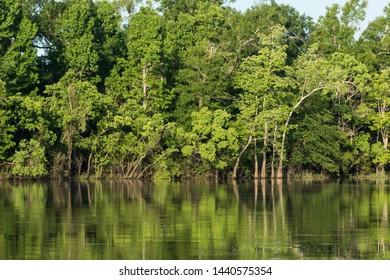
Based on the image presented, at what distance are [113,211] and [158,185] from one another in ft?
74.3

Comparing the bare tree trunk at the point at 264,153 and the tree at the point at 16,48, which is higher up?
the tree at the point at 16,48

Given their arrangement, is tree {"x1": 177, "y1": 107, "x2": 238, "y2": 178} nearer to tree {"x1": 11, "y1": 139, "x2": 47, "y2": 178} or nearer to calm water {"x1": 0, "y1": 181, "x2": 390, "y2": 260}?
tree {"x1": 11, "y1": 139, "x2": 47, "y2": 178}

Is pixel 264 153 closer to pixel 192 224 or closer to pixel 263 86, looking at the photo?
pixel 263 86

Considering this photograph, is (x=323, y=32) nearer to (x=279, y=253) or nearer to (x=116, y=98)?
(x=116, y=98)

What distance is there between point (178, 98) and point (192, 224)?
140ft

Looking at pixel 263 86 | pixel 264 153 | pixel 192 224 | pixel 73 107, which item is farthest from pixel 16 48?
pixel 192 224

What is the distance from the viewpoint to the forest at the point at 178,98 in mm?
68625

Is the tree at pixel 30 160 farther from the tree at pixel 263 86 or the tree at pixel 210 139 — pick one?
the tree at pixel 263 86

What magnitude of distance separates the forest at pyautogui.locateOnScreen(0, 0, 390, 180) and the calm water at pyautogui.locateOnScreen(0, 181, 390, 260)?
47.6ft

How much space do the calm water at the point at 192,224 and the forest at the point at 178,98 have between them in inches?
571

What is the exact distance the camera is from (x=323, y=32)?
283ft

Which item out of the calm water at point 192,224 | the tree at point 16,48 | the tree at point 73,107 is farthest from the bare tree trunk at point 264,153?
the calm water at point 192,224

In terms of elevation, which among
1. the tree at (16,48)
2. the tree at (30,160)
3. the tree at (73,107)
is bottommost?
the tree at (30,160)

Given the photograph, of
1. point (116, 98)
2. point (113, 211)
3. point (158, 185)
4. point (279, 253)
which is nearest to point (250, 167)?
point (116, 98)
